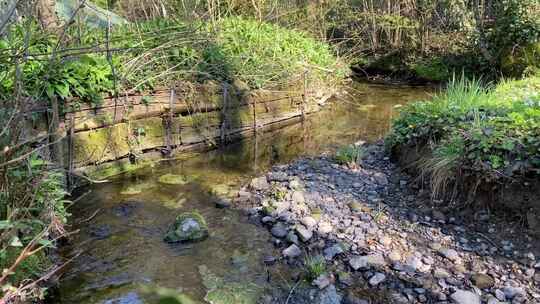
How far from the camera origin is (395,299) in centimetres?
359

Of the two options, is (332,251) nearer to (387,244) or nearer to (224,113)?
(387,244)

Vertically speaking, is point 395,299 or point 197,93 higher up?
point 197,93

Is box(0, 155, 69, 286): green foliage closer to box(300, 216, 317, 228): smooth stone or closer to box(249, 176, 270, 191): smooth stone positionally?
box(300, 216, 317, 228): smooth stone

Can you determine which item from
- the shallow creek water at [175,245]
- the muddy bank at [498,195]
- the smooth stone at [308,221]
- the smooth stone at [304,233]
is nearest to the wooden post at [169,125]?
the shallow creek water at [175,245]

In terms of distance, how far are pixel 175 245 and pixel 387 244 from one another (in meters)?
1.98

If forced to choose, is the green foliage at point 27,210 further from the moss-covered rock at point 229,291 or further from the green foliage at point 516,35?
the green foliage at point 516,35

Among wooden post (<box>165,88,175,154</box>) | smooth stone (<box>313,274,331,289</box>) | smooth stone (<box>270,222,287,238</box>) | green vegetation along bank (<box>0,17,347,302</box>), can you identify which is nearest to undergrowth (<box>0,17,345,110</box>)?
green vegetation along bank (<box>0,17,347,302</box>)

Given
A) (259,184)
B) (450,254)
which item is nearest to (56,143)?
(259,184)

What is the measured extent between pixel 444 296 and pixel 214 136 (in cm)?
477

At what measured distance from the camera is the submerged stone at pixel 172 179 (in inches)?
239

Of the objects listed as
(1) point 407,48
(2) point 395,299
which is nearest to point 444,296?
(2) point 395,299

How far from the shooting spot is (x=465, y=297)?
3.50 m

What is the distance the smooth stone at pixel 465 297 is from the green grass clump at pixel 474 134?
1.16 m

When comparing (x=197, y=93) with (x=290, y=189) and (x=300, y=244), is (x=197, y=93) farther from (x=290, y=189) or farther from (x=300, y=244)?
(x=300, y=244)
